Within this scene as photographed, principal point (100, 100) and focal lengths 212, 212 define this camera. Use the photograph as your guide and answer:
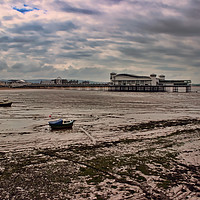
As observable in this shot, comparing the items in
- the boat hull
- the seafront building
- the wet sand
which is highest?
the seafront building

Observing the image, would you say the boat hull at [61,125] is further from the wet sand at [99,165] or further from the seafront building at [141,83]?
the seafront building at [141,83]

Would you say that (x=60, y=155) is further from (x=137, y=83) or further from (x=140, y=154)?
(x=137, y=83)

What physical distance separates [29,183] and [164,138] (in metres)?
11.0

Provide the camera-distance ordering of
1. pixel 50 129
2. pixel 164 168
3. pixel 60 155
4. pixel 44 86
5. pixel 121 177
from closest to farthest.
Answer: pixel 121 177
pixel 164 168
pixel 60 155
pixel 50 129
pixel 44 86

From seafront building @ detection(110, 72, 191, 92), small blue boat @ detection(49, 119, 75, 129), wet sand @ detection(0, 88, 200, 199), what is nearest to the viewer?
wet sand @ detection(0, 88, 200, 199)

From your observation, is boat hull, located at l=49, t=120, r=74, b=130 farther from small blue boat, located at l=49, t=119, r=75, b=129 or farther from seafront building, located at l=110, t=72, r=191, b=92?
seafront building, located at l=110, t=72, r=191, b=92

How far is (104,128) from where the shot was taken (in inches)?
785

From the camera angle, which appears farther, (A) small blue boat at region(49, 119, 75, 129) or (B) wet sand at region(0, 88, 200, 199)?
(A) small blue boat at region(49, 119, 75, 129)

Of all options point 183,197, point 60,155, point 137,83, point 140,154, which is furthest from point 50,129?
point 137,83

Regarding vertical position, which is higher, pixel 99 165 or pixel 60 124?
pixel 60 124

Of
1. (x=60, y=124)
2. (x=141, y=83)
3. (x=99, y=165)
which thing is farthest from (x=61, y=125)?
(x=141, y=83)

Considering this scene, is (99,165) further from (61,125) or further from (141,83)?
(141,83)

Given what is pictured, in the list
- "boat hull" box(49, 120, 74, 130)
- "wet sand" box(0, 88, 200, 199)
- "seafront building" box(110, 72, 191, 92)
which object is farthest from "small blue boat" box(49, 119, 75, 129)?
"seafront building" box(110, 72, 191, 92)

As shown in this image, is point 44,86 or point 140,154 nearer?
point 140,154
